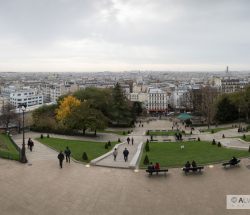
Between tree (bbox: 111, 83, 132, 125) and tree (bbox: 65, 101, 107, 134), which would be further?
tree (bbox: 111, 83, 132, 125)

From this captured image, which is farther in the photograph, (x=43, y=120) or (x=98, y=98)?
(x=98, y=98)

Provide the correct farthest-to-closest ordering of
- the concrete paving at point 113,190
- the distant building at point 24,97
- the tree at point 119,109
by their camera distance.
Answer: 1. the distant building at point 24,97
2. the tree at point 119,109
3. the concrete paving at point 113,190

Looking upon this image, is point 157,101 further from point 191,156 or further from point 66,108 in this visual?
point 191,156

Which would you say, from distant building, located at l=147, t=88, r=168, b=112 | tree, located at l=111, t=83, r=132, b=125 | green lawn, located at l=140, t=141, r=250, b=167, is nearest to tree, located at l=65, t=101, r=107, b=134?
green lawn, located at l=140, t=141, r=250, b=167

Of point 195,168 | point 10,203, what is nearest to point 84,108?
point 195,168

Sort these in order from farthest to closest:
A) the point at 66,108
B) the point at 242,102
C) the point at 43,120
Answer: the point at 242,102 → the point at 66,108 → the point at 43,120

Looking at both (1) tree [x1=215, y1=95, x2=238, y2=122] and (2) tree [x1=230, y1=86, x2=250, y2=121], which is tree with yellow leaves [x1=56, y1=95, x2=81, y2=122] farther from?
(2) tree [x1=230, y1=86, x2=250, y2=121]

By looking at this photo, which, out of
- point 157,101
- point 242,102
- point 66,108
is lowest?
point 157,101

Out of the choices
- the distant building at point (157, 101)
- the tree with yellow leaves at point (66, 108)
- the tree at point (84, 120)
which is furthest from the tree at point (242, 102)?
the distant building at point (157, 101)

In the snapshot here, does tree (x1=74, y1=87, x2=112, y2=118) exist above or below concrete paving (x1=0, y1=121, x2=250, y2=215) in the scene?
above

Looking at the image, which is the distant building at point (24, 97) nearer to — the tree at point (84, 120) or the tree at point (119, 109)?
the tree at point (119, 109)

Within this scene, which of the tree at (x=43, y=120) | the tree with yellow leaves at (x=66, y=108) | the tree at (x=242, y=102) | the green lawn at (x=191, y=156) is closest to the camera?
the green lawn at (x=191, y=156)

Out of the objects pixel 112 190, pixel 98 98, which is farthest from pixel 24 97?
pixel 112 190

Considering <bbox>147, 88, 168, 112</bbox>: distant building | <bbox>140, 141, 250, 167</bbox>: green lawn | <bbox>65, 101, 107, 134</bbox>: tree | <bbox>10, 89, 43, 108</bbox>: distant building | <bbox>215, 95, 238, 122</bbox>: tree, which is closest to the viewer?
<bbox>140, 141, 250, 167</bbox>: green lawn
